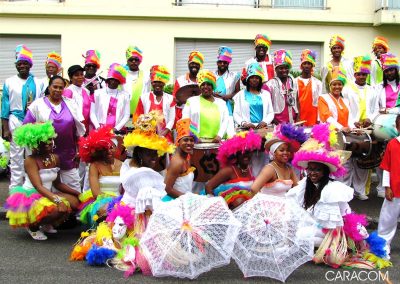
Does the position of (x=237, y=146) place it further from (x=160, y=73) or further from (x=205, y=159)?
(x=160, y=73)

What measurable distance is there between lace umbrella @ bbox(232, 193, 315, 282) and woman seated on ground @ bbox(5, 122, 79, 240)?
243cm

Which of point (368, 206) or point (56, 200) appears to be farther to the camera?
point (368, 206)

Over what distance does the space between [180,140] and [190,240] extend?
210cm

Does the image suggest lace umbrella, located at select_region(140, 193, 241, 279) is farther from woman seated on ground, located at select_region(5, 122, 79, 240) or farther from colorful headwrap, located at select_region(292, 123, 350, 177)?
woman seated on ground, located at select_region(5, 122, 79, 240)

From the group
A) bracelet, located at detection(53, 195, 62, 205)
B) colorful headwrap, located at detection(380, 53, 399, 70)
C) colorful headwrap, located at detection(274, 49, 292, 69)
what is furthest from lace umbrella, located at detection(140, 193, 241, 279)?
colorful headwrap, located at detection(380, 53, 399, 70)

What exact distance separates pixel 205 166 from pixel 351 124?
2.46 meters

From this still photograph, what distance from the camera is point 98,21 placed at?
15.6 meters

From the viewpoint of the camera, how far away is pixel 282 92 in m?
8.77

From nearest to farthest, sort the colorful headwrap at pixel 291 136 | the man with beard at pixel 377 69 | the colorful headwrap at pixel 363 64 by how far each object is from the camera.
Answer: the colorful headwrap at pixel 291 136 → the colorful headwrap at pixel 363 64 → the man with beard at pixel 377 69

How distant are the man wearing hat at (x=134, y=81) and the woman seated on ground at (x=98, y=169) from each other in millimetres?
2158

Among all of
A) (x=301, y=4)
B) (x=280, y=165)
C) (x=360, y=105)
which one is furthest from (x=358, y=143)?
(x=301, y=4)

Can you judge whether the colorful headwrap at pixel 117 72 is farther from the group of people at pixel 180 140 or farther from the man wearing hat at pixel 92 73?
the man wearing hat at pixel 92 73

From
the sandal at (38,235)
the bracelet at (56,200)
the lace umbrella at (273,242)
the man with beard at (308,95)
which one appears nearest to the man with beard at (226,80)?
the man with beard at (308,95)

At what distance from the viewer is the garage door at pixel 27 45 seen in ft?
50.7
